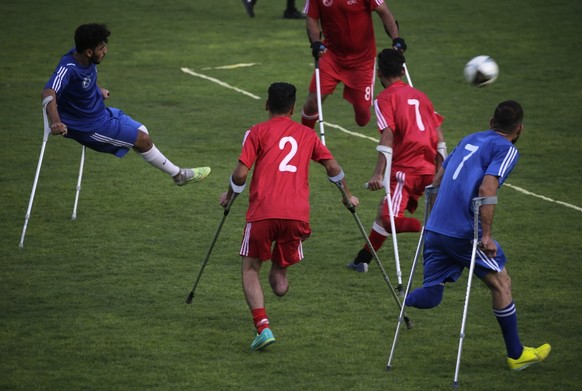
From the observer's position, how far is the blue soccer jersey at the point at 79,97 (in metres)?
10.4

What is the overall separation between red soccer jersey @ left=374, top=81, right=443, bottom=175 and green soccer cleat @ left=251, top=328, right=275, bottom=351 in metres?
2.53

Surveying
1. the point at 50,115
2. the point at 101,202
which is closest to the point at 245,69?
the point at 101,202

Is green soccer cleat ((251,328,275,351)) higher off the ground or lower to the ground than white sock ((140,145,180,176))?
higher

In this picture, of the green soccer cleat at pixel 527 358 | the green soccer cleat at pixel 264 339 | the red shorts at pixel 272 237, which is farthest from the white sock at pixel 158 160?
the green soccer cleat at pixel 527 358

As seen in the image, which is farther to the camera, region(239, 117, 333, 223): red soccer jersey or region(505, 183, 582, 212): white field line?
region(505, 183, 582, 212): white field line

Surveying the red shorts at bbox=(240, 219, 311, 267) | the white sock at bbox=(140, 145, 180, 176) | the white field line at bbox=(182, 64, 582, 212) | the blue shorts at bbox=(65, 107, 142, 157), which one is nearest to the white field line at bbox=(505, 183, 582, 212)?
the white field line at bbox=(182, 64, 582, 212)

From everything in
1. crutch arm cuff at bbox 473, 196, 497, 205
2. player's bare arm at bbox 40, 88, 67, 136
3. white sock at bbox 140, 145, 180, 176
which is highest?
crutch arm cuff at bbox 473, 196, 497, 205

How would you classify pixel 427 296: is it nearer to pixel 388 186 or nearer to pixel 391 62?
pixel 388 186

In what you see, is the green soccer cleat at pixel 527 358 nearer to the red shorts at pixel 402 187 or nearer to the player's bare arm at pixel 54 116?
the red shorts at pixel 402 187

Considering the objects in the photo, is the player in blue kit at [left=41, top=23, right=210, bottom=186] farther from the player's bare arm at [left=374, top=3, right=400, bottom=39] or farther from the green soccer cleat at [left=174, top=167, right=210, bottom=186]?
the player's bare arm at [left=374, top=3, right=400, bottom=39]

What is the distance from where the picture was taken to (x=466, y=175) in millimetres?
7316

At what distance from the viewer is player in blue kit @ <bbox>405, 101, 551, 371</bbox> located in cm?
714

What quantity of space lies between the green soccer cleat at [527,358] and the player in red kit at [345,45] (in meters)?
5.88

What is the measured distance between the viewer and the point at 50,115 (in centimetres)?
991
